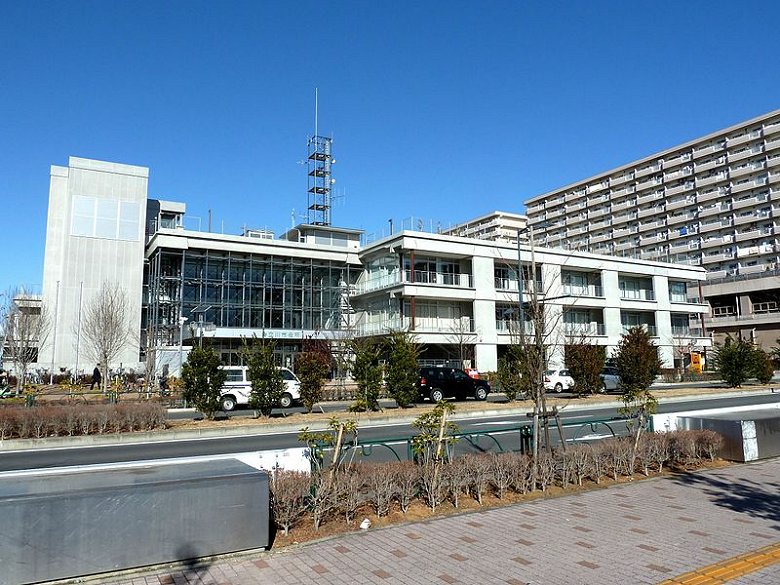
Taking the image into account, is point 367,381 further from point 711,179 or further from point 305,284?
point 711,179

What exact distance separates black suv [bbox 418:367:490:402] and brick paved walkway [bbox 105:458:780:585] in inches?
816

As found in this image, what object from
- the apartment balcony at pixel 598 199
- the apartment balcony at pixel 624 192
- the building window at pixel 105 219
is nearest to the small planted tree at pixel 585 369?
the building window at pixel 105 219

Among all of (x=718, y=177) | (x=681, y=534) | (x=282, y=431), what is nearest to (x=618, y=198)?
(x=718, y=177)

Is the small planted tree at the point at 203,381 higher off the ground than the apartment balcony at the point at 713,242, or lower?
lower

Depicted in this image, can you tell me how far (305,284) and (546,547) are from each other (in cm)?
4643

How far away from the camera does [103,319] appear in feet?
144

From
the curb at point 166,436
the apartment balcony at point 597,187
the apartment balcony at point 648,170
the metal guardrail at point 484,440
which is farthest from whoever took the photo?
the apartment balcony at point 597,187

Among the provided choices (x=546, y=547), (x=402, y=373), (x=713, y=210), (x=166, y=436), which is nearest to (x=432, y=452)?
(x=546, y=547)

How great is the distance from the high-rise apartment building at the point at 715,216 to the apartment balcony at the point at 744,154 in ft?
0.37

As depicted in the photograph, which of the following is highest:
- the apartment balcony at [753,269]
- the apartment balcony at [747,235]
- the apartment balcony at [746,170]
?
the apartment balcony at [746,170]

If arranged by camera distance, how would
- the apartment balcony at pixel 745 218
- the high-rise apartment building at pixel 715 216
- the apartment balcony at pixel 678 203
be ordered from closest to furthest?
the high-rise apartment building at pixel 715 216
the apartment balcony at pixel 745 218
the apartment balcony at pixel 678 203

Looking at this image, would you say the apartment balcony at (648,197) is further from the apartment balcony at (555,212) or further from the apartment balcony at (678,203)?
the apartment balcony at (555,212)

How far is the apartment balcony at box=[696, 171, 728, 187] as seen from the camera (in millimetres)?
80812

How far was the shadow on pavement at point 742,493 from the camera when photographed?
24.4 feet
